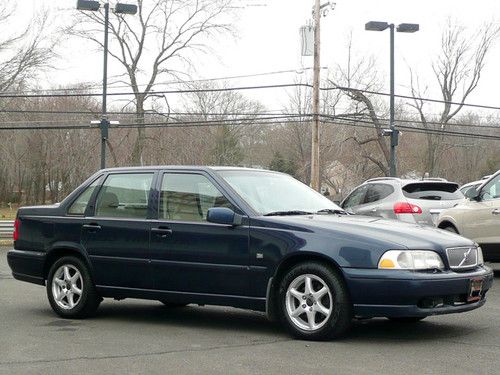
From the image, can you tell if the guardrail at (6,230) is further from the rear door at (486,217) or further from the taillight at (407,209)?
the rear door at (486,217)

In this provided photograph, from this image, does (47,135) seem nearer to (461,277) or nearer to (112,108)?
(112,108)

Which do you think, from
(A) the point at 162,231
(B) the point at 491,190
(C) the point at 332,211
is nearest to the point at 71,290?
(A) the point at 162,231

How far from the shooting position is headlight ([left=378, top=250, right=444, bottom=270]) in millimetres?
6699

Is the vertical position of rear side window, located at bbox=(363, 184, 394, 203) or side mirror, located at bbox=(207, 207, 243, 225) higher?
rear side window, located at bbox=(363, 184, 394, 203)

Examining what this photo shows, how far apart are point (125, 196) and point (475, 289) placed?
368cm

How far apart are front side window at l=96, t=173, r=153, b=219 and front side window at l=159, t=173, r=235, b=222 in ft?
0.77

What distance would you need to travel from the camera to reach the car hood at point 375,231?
269 inches

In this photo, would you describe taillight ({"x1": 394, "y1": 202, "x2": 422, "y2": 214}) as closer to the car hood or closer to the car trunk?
the car trunk

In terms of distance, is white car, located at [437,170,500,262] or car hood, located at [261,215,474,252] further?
white car, located at [437,170,500,262]

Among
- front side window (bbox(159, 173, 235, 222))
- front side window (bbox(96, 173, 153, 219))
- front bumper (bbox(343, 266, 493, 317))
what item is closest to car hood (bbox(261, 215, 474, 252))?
front bumper (bbox(343, 266, 493, 317))

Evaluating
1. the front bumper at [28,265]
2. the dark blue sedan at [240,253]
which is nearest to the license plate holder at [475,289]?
the dark blue sedan at [240,253]

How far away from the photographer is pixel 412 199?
46.1 feet

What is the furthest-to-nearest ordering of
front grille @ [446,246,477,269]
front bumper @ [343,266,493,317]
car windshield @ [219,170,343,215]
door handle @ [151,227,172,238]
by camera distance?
door handle @ [151,227,172,238], car windshield @ [219,170,343,215], front grille @ [446,246,477,269], front bumper @ [343,266,493,317]

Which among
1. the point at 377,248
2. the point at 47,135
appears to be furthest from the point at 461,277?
the point at 47,135
